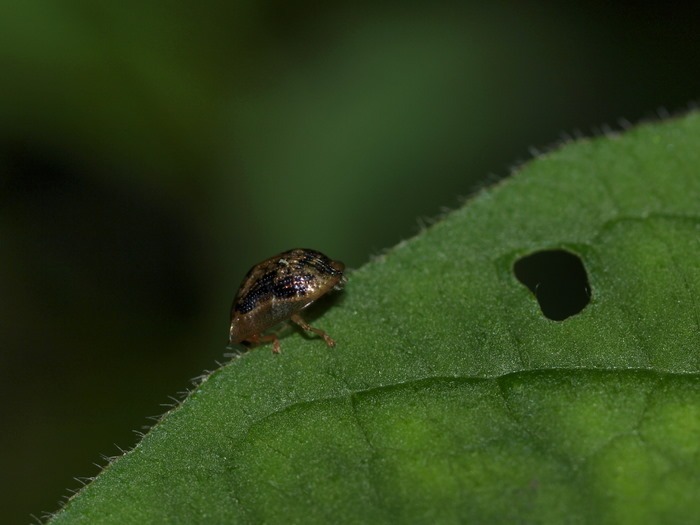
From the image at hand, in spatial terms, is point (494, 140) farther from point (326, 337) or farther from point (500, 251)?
point (326, 337)

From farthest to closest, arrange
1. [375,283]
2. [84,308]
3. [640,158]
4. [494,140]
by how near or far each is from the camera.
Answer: [494,140] → [84,308] → [640,158] → [375,283]

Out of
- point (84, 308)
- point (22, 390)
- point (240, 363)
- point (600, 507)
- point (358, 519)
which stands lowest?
point (600, 507)

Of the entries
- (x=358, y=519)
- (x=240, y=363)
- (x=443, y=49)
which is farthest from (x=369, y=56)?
(x=358, y=519)

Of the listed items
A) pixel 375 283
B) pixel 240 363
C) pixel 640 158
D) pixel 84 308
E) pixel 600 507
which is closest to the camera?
pixel 600 507

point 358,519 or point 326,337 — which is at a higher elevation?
point 326,337

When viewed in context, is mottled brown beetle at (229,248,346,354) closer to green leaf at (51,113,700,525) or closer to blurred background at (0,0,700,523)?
green leaf at (51,113,700,525)

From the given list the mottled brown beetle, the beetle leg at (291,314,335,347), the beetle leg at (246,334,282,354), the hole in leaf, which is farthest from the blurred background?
the beetle leg at (291,314,335,347)
